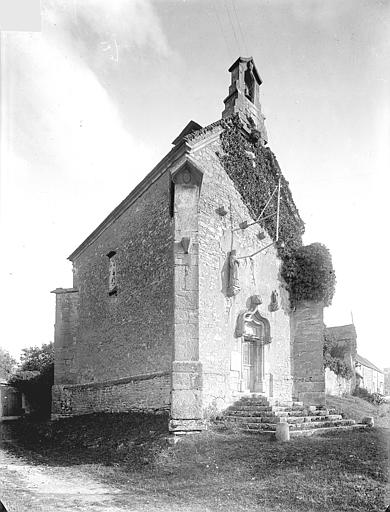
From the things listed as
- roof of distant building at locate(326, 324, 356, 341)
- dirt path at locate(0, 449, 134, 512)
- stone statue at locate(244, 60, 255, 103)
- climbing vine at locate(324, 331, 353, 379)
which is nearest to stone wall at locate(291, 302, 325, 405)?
stone statue at locate(244, 60, 255, 103)

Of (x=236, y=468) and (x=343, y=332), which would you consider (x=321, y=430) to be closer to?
(x=236, y=468)

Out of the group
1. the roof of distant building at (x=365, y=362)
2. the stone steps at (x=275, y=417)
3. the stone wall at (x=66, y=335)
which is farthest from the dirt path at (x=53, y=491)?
the roof of distant building at (x=365, y=362)

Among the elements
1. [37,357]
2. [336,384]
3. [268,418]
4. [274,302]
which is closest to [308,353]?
[274,302]

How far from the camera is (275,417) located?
12102mm

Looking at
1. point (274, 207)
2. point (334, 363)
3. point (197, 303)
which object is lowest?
point (334, 363)

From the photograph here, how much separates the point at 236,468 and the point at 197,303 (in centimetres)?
462

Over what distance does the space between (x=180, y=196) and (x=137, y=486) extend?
7.61 m

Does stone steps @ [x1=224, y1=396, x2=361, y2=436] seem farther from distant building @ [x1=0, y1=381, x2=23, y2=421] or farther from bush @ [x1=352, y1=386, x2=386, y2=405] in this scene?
bush @ [x1=352, y1=386, x2=386, y2=405]

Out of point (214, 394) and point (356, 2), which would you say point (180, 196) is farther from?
point (356, 2)

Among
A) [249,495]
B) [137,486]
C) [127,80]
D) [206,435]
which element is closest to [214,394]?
[206,435]

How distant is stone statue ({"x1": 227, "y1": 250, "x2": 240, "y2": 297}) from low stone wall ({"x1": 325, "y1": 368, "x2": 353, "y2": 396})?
67.3 ft

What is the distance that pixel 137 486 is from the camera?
879cm

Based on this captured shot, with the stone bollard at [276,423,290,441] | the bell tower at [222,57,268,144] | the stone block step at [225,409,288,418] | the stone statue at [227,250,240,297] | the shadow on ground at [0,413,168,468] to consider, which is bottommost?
the shadow on ground at [0,413,168,468]

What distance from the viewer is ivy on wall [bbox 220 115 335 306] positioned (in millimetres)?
16047
